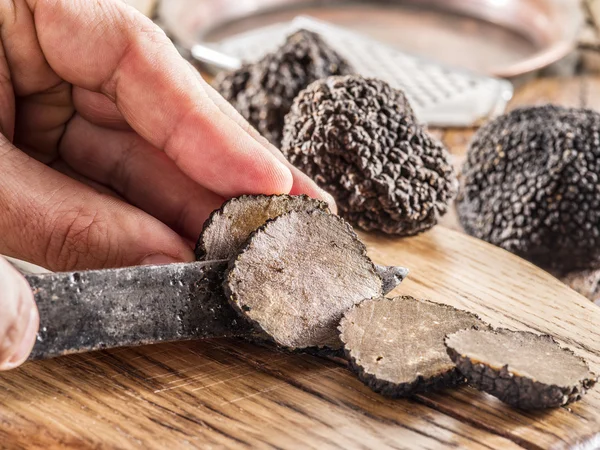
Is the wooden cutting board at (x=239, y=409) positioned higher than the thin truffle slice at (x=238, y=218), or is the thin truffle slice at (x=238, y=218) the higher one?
the thin truffle slice at (x=238, y=218)

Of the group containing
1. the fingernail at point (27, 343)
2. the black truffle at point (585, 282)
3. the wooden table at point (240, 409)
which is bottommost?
the wooden table at point (240, 409)

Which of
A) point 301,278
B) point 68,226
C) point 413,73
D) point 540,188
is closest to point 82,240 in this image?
point 68,226

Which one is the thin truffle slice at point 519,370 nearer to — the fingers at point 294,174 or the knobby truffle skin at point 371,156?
the fingers at point 294,174

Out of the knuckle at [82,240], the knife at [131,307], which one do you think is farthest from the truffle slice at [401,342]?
the knuckle at [82,240]

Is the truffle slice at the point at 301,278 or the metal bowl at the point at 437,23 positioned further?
the metal bowl at the point at 437,23

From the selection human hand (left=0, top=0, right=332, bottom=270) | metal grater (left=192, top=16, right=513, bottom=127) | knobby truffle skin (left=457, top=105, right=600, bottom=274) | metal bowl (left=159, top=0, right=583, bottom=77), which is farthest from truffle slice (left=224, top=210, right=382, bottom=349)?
metal bowl (left=159, top=0, right=583, bottom=77)

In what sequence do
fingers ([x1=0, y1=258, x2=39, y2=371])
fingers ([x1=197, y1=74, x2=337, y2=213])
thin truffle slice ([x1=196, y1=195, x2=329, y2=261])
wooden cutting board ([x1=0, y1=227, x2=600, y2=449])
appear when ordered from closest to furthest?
fingers ([x1=0, y1=258, x2=39, y2=371]) < wooden cutting board ([x1=0, y1=227, x2=600, y2=449]) < thin truffle slice ([x1=196, y1=195, x2=329, y2=261]) < fingers ([x1=197, y1=74, x2=337, y2=213])

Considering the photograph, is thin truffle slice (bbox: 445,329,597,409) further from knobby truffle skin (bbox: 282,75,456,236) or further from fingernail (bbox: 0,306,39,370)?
fingernail (bbox: 0,306,39,370)
